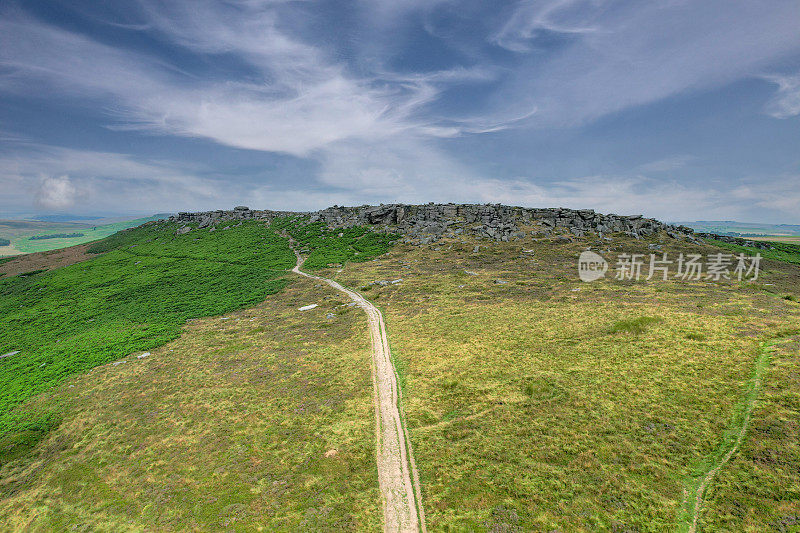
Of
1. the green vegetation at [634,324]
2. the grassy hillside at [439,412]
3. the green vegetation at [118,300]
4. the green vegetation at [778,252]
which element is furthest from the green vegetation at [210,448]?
the green vegetation at [778,252]

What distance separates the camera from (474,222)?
9331 centimetres

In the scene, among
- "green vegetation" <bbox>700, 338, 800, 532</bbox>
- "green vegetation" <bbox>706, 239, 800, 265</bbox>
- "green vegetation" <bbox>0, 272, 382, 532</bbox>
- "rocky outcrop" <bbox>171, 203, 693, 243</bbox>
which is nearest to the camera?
"green vegetation" <bbox>700, 338, 800, 532</bbox>

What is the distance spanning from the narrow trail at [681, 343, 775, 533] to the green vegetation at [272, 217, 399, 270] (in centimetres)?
6346

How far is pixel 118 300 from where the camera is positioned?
54.8 m

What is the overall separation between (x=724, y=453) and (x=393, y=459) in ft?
55.8

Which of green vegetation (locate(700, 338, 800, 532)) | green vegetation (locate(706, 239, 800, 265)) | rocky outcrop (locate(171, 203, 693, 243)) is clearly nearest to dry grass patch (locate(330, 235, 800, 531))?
A: green vegetation (locate(700, 338, 800, 532))

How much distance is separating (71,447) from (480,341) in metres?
32.3

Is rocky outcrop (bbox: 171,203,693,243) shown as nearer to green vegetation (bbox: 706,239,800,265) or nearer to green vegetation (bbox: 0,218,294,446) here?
green vegetation (bbox: 706,239,800,265)

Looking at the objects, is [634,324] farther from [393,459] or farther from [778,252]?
[778,252]

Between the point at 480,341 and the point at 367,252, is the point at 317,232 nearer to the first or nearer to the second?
the point at 367,252

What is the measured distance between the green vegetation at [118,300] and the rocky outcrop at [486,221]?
95.2ft

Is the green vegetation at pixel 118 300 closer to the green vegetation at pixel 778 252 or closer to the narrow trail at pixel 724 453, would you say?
the narrow trail at pixel 724 453

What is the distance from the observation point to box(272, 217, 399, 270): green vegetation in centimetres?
7412

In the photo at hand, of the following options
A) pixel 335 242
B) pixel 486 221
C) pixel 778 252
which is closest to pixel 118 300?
pixel 335 242
